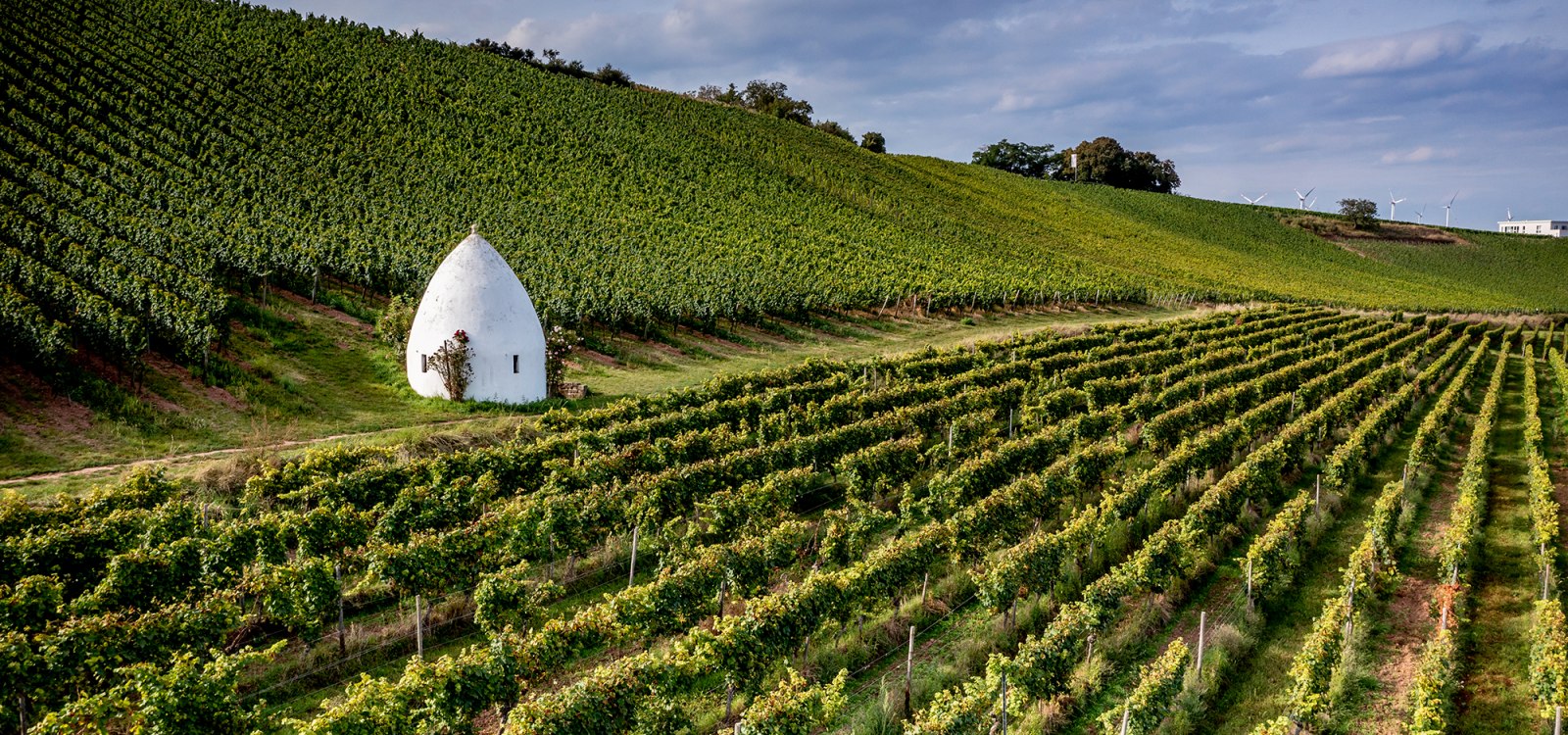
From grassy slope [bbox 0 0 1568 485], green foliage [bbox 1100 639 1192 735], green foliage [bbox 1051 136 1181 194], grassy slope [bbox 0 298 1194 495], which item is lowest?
green foliage [bbox 1100 639 1192 735]

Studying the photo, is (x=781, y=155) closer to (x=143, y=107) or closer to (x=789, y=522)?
(x=143, y=107)

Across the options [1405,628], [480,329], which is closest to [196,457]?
[480,329]

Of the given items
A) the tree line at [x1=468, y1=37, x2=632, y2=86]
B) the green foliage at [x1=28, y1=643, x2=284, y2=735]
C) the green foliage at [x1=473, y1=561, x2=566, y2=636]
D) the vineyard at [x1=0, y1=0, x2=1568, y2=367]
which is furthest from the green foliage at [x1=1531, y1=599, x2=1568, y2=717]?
the tree line at [x1=468, y1=37, x2=632, y2=86]

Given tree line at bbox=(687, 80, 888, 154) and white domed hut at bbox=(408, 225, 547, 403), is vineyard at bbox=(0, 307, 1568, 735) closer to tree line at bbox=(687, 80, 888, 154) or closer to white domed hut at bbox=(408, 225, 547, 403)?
white domed hut at bbox=(408, 225, 547, 403)

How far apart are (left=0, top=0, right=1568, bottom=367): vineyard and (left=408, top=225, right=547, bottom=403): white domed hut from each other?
255 inches

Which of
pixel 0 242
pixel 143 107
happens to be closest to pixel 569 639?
pixel 0 242

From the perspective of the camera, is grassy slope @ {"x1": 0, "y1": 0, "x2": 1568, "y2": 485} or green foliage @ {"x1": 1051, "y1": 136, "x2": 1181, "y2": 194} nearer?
grassy slope @ {"x1": 0, "y1": 0, "x2": 1568, "y2": 485}

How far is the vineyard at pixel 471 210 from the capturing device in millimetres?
36844

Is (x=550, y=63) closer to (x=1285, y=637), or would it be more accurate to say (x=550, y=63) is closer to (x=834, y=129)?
(x=834, y=129)

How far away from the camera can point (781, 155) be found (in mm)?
91062

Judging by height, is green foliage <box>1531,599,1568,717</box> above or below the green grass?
above

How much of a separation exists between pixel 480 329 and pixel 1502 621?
26.7m

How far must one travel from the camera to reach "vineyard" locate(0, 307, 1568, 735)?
11.0 metres

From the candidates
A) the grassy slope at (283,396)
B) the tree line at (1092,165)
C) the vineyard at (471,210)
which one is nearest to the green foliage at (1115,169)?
the tree line at (1092,165)
